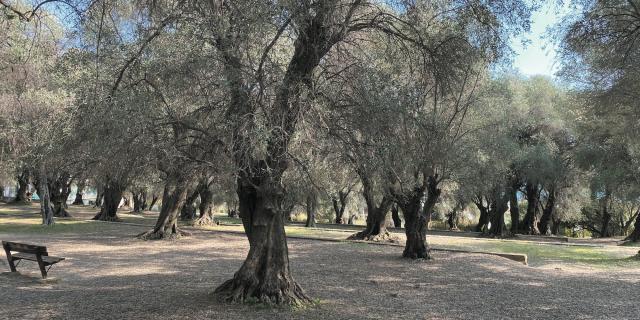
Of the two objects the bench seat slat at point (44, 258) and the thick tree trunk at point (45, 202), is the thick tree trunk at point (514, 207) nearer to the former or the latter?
the thick tree trunk at point (45, 202)

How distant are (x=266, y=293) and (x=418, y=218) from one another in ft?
28.0

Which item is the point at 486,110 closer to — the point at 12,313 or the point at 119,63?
the point at 119,63

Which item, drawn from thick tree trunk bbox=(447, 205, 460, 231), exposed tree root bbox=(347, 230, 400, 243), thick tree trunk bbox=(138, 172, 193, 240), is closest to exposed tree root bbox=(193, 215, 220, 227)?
thick tree trunk bbox=(138, 172, 193, 240)

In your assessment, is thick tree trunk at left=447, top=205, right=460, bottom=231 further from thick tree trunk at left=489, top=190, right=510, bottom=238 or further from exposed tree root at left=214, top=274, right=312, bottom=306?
exposed tree root at left=214, top=274, right=312, bottom=306

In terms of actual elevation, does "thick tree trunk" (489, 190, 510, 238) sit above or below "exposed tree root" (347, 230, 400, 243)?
above

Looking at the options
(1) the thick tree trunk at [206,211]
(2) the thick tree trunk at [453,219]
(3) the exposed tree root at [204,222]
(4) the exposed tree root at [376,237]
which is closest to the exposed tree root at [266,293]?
(4) the exposed tree root at [376,237]

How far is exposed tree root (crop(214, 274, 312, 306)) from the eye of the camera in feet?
26.3

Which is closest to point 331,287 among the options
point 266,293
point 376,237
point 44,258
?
point 266,293

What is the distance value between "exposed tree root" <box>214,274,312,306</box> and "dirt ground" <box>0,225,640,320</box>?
9.2 inches

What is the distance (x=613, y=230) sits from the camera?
1788 inches

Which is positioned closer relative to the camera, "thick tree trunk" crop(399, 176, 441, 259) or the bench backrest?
the bench backrest

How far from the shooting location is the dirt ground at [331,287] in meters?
7.77

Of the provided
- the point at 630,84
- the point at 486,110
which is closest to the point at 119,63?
the point at 630,84

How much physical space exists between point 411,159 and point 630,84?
7.05m
